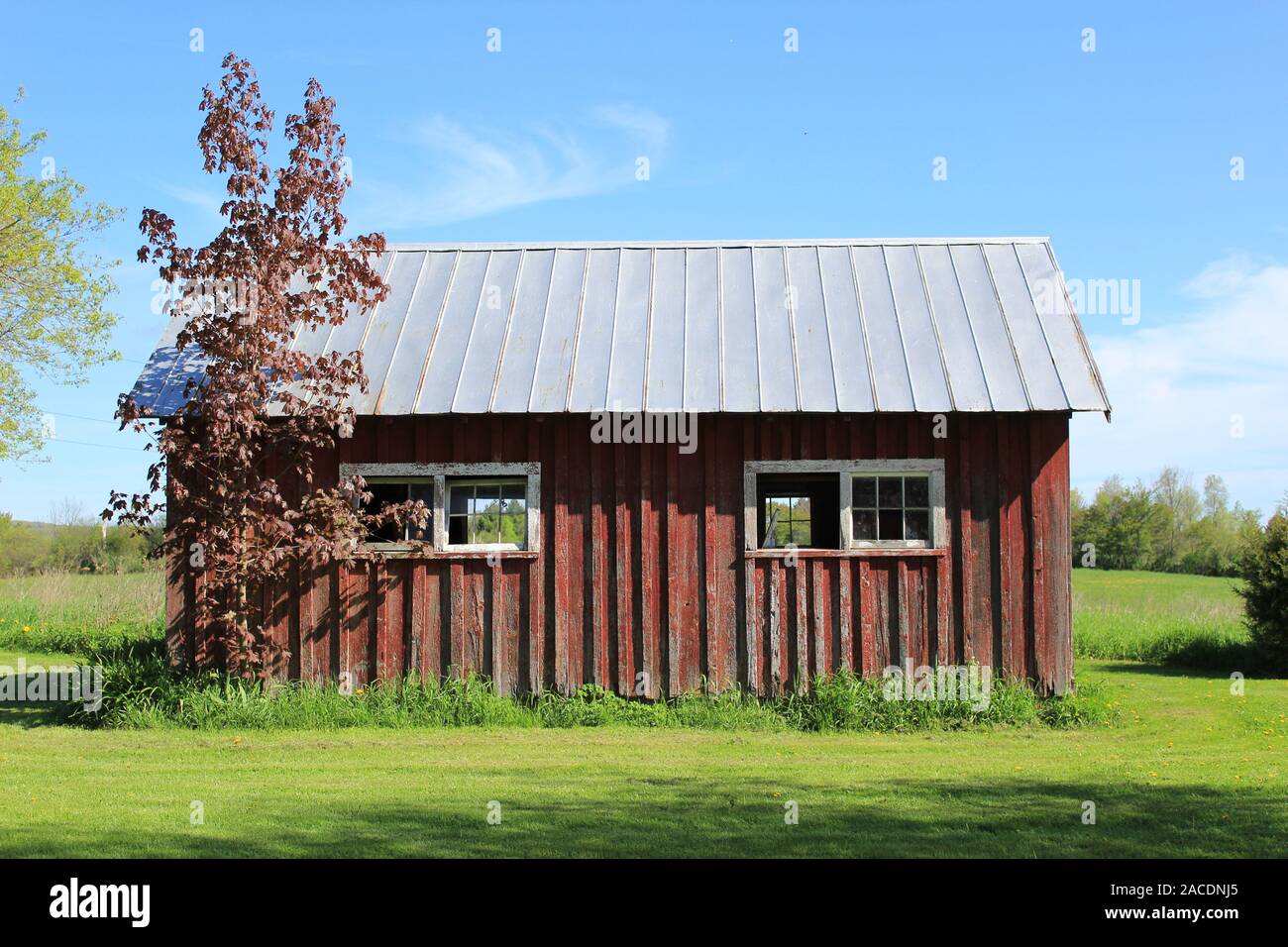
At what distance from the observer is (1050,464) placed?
11977 millimetres

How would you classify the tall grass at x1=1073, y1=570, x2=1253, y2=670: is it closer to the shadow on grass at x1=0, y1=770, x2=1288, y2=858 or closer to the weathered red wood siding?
the weathered red wood siding

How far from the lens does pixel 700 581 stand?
12078 millimetres

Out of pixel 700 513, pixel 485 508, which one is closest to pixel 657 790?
pixel 700 513

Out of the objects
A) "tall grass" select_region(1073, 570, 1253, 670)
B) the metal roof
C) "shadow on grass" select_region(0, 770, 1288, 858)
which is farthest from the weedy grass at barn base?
"tall grass" select_region(1073, 570, 1253, 670)

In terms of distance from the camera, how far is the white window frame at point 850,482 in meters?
12.0

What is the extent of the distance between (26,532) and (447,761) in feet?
118

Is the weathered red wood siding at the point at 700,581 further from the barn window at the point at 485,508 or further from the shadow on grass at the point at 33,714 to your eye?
the shadow on grass at the point at 33,714

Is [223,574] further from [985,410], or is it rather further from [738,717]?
[985,410]

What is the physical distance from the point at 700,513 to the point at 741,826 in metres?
5.26

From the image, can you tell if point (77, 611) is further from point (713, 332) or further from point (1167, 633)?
point (1167, 633)

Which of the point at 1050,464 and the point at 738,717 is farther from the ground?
the point at 1050,464

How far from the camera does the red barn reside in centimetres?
1193

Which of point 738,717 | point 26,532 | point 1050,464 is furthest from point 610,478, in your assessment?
point 26,532

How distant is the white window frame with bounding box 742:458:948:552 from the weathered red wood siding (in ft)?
0.33
